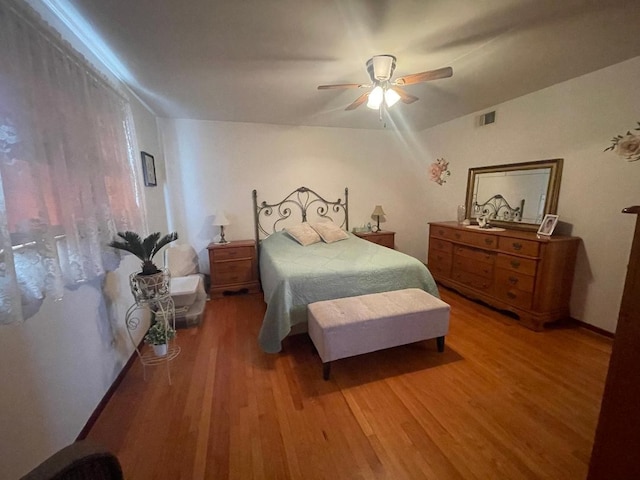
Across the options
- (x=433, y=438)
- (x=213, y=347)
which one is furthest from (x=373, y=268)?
(x=213, y=347)

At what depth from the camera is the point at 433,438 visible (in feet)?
4.77

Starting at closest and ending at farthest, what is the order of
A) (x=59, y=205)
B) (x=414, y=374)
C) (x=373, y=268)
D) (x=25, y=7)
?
(x=25, y=7)
(x=59, y=205)
(x=414, y=374)
(x=373, y=268)

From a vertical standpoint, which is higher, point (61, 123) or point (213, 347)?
point (61, 123)

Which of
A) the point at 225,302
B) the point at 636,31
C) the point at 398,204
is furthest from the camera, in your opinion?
the point at 398,204

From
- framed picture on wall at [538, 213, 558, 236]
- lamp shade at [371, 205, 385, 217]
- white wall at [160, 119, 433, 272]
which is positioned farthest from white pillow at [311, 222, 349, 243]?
framed picture on wall at [538, 213, 558, 236]

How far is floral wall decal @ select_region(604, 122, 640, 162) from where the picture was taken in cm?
212

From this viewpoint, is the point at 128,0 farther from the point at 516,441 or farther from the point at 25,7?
the point at 516,441

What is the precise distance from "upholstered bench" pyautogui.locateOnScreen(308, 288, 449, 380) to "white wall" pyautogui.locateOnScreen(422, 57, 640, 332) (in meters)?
1.64

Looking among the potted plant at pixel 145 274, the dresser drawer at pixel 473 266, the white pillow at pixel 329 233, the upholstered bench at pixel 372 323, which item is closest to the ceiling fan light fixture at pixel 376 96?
the upholstered bench at pixel 372 323

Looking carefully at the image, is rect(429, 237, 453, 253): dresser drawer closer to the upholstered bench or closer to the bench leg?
the upholstered bench

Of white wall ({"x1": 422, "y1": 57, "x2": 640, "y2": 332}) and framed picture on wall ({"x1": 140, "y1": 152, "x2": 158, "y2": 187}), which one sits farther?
framed picture on wall ({"x1": 140, "y1": 152, "x2": 158, "y2": 187})

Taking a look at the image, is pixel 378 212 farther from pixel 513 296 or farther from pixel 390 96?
pixel 390 96

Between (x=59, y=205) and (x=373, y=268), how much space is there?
2.17m

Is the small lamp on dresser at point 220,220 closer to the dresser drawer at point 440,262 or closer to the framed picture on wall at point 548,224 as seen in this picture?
the dresser drawer at point 440,262
